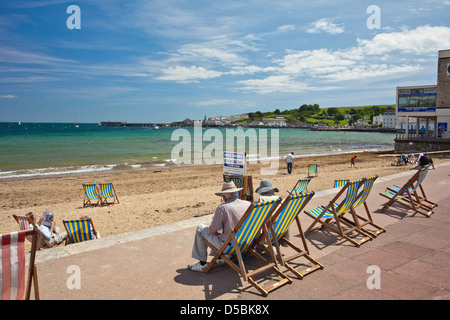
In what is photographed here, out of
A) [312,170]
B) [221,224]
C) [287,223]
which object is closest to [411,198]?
[287,223]

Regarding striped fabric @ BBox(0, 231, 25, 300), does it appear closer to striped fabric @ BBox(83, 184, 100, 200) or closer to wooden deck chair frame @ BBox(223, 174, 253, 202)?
wooden deck chair frame @ BBox(223, 174, 253, 202)

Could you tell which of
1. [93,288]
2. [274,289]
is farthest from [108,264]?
[274,289]

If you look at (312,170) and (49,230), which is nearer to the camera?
(49,230)

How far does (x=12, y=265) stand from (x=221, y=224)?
193 cm

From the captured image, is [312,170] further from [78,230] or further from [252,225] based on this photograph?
[252,225]

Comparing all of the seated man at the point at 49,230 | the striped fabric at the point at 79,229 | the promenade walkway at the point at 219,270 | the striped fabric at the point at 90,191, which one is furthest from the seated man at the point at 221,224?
the striped fabric at the point at 90,191

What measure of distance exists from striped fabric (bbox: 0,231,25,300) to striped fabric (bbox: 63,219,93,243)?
135 inches

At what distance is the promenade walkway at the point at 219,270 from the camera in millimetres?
3307

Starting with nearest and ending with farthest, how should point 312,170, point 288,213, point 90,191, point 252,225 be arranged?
point 252,225
point 288,213
point 90,191
point 312,170

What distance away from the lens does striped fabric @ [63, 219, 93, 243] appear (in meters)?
5.87

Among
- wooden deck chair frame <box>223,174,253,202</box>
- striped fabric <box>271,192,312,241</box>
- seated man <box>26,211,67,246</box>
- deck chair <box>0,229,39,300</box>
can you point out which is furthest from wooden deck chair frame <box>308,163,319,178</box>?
deck chair <box>0,229,39,300</box>

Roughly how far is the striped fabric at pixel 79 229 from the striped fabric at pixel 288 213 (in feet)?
11.9

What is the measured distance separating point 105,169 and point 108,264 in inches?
844

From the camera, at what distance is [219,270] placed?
3930 millimetres
